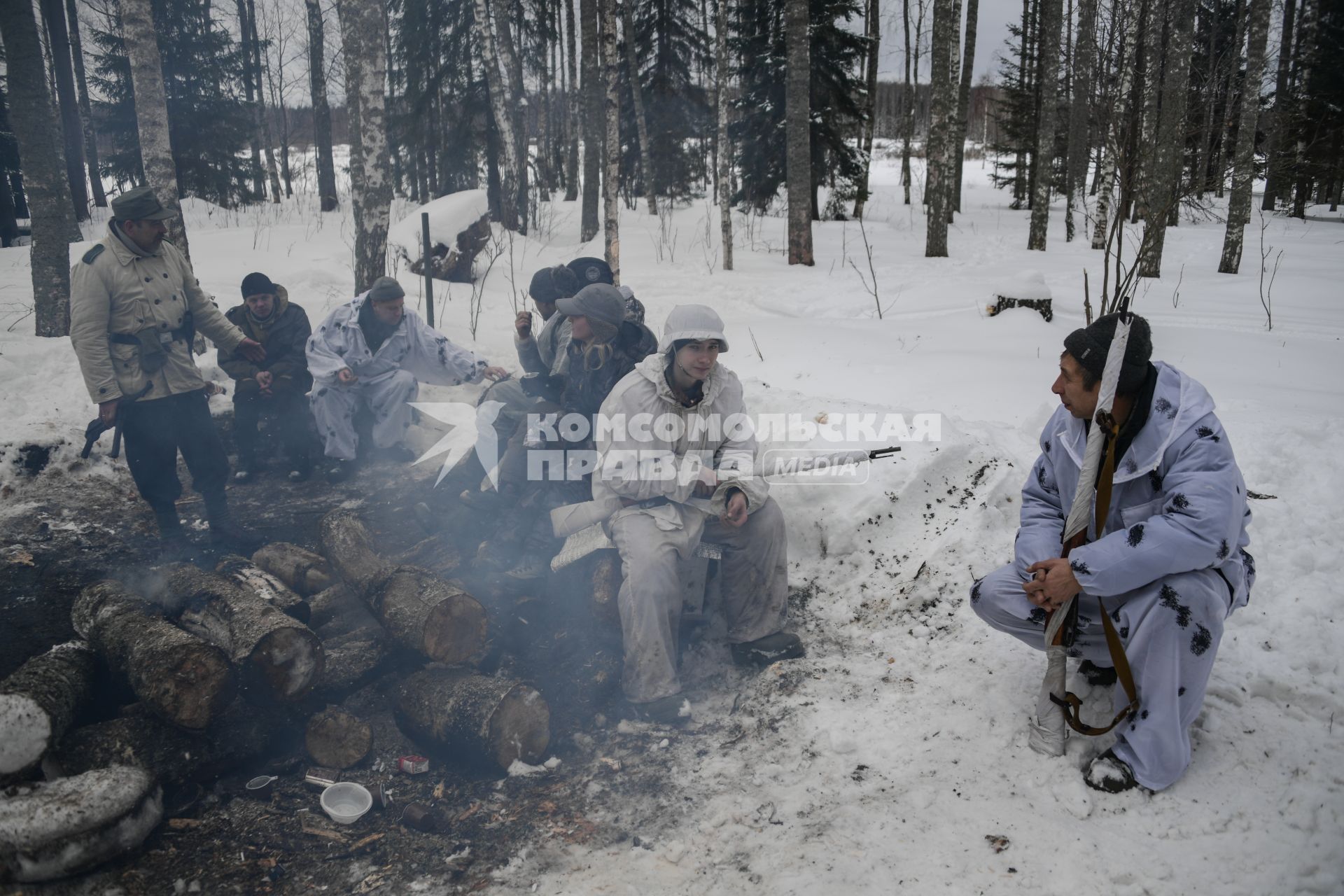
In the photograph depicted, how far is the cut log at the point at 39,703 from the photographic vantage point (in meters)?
2.74

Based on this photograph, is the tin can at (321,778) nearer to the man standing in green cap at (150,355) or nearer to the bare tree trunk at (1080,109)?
the man standing in green cap at (150,355)

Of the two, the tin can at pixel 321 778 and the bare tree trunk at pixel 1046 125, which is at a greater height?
the bare tree trunk at pixel 1046 125

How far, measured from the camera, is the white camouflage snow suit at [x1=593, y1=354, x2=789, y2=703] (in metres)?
3.59

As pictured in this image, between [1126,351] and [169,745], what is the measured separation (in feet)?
12.7

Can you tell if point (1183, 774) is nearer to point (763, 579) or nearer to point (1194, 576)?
point (1194, 576)

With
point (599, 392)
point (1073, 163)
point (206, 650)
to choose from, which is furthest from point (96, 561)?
point (1073, 163)

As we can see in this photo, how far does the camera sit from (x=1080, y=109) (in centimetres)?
1648

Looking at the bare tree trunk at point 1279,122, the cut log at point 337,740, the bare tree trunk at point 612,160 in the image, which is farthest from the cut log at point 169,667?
the bare tree trunk at point 1279,122

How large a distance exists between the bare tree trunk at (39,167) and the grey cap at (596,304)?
6.61m

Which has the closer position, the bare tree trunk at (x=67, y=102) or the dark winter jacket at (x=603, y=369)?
the dark winter jacket at (x=603, y=369)

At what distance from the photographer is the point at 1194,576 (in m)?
2.49

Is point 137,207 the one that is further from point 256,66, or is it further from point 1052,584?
point 256,66

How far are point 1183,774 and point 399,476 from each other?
5.60 metres

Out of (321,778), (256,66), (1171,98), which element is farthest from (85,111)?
(321,778)
